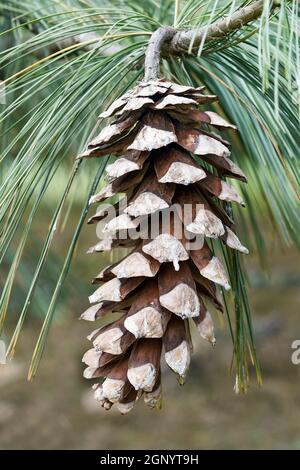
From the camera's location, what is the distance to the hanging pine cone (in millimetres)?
378

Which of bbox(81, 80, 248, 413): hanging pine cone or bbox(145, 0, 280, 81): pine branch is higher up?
bbox(145, 0, 280, 81): pine branch

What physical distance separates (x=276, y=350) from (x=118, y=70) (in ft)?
5.08

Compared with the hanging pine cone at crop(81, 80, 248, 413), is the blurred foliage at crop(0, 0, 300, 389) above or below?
above

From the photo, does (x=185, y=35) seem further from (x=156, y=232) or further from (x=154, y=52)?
(x=156, y=232)

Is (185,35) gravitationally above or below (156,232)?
above

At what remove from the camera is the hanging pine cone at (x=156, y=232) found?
1.24 feet

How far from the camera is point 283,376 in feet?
6.00

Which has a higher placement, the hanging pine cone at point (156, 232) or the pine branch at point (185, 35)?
the pine branch at point (185, 35)

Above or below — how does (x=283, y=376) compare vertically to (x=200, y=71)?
above

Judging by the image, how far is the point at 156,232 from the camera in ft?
1.27

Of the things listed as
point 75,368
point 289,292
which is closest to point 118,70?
point 75,368

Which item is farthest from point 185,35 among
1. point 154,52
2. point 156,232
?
point 156,232

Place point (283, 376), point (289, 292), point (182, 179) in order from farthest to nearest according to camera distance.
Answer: point (289, 292), point (283, 376), point (182, 179)

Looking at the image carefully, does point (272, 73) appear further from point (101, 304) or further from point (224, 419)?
point (224, 419)
